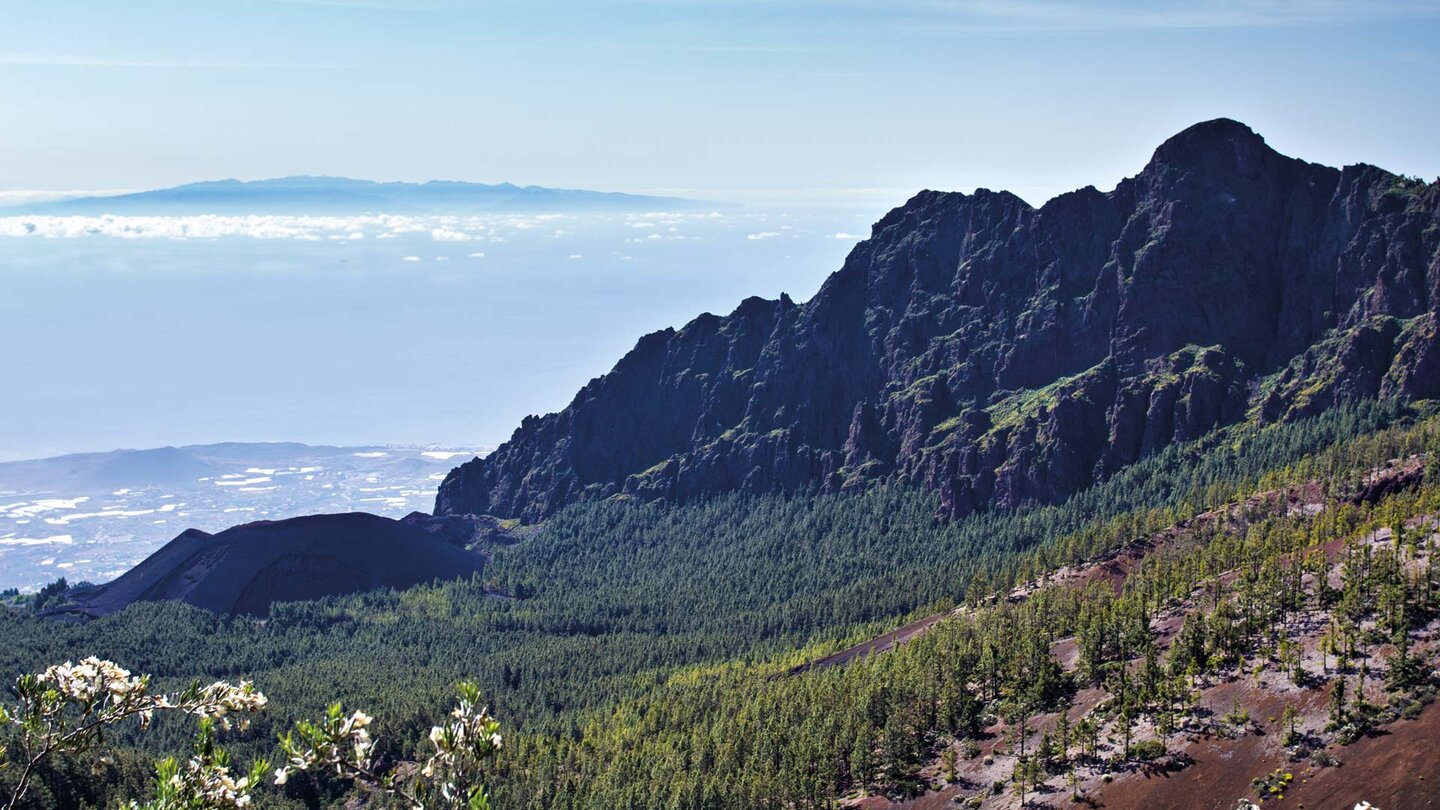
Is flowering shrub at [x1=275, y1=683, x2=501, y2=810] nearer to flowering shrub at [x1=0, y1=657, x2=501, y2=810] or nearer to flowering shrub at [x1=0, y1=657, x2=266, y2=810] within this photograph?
flowering shrub at [x1=0, y1=657, x2=501, y2=810]

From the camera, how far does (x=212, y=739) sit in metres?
30.5

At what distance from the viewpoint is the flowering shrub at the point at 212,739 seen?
27094mm

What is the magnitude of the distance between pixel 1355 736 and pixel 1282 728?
684cm

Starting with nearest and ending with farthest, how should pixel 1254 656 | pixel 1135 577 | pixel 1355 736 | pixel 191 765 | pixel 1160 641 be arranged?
pixel 191 765 → pixel 1355 736 → pixel 1254 656 → pixel 1160 641 → pixel 1135 577

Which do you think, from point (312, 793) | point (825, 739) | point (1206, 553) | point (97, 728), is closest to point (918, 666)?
point (825, 739)

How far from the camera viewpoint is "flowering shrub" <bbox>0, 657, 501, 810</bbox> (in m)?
27.1

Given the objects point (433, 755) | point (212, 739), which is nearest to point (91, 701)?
point (212, 739)

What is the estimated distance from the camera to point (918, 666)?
173m

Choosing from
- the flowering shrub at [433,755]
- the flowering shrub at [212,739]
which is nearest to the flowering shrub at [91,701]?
the flowering shrub at [212,739]

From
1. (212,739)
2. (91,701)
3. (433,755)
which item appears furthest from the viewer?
(91,701)

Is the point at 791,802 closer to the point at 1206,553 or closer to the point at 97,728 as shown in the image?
the point at 1206,553

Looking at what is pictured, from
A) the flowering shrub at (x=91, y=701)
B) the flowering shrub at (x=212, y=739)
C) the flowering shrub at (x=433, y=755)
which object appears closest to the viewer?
the flowering shrub at (x=433, y=755)

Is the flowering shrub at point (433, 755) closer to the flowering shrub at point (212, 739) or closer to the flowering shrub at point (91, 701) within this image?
the flowering shrub at point (212, 739)

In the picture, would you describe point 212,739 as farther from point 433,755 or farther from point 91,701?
point 433,755
